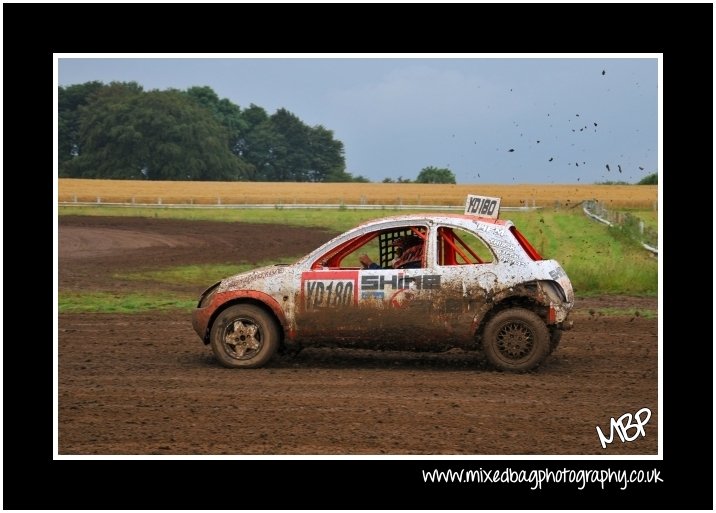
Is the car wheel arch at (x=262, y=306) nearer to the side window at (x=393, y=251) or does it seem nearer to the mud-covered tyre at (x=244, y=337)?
the mud-covered tyre at (x=244, y=337)

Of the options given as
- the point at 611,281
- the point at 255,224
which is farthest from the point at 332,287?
the point at 255,224

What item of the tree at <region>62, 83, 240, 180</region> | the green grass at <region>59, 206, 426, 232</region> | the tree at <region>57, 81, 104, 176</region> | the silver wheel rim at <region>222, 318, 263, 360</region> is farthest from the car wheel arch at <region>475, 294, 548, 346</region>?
the tree at <region>57, 81, 104, 176</region>

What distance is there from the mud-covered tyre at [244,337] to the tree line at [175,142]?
55.1 metres

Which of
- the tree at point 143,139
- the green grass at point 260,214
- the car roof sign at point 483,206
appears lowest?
the car roof sign at point 483,206

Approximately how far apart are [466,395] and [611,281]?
11.1 m

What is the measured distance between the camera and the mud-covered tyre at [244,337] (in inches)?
452

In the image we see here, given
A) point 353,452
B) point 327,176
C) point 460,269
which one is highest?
point 327,176

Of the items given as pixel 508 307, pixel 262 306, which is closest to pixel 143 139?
pixel 262 306

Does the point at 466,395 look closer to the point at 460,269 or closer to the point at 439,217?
the point at 460,269

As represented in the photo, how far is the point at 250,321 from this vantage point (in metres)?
11.5

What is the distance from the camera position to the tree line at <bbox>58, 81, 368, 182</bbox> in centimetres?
7050

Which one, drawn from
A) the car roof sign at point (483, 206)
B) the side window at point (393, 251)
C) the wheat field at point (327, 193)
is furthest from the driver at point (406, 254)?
the wheat field at point (327, 193)

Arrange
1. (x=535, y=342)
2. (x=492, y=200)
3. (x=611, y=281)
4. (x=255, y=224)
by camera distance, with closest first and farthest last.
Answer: (x=535, y=342) < (x=492, y=200) < (x=611, y=281) < (x=255, y=224)

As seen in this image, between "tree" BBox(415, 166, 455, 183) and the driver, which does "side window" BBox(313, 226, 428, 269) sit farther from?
"tree" BBox(415, 166, 455, 183)
